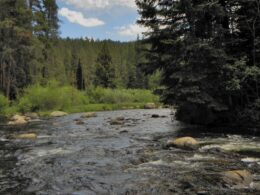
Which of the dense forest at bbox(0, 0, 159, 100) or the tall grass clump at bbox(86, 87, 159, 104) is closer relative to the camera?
the dense forest at bbox(0, 0, 159, 100)

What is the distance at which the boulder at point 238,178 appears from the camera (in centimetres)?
906

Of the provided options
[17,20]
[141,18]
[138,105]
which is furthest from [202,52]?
[138,105]

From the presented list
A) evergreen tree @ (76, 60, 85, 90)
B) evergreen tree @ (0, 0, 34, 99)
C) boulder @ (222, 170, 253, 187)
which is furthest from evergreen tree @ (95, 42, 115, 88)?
boulder @ (222, 170, 253, 187)

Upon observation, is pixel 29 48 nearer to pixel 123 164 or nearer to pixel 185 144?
pixel 185 144

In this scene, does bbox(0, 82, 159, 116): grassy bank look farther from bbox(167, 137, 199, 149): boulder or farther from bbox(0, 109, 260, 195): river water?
bbox(167, 137, 199, 149): boulder

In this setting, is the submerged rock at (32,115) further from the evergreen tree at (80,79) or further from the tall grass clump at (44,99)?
the evergreen tree at (80,79)

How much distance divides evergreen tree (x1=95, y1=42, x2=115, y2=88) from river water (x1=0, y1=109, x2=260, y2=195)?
158 ft

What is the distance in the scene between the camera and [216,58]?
19062 mm

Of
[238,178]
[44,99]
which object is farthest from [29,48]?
[238,178]

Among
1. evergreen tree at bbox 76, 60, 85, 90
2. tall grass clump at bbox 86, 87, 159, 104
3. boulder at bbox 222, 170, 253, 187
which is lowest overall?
boulder at bbox 222, 170, 253, 187

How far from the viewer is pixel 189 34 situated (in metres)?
20.9

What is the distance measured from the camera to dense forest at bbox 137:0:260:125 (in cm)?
1891

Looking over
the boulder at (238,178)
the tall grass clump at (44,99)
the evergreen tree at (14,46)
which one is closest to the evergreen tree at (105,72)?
the evergreen tree at (14,46)

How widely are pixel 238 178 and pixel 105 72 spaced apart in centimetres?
5781
